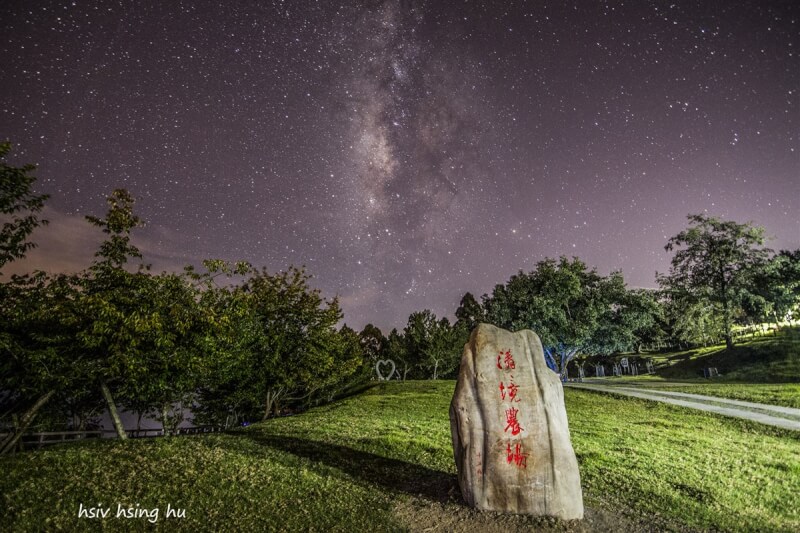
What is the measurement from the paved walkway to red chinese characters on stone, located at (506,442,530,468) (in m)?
15.4

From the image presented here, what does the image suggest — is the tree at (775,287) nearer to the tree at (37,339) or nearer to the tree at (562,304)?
the tree at (562,304)

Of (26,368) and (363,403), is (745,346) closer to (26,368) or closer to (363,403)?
(363,403)

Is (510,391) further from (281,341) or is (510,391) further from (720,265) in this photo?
(720,265)

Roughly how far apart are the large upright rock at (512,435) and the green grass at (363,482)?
419 millimetres

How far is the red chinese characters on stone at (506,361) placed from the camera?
861 centimetres

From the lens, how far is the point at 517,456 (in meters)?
7.96

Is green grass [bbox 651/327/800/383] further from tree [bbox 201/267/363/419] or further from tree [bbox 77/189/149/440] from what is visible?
tree [bbox 77/189/149/440]

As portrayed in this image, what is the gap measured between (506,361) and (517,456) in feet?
6.23

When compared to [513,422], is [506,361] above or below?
above

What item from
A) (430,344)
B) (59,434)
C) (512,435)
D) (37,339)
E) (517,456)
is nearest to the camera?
(517,456)

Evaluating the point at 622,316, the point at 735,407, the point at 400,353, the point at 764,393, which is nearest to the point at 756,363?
the point at 622,316

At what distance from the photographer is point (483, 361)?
28.4 feet

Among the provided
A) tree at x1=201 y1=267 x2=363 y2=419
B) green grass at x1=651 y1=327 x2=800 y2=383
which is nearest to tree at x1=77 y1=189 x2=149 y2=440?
tree at x1=201 y1=267 x2=363 y2=419

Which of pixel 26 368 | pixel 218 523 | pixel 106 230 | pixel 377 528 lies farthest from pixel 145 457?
pixel 106 230
